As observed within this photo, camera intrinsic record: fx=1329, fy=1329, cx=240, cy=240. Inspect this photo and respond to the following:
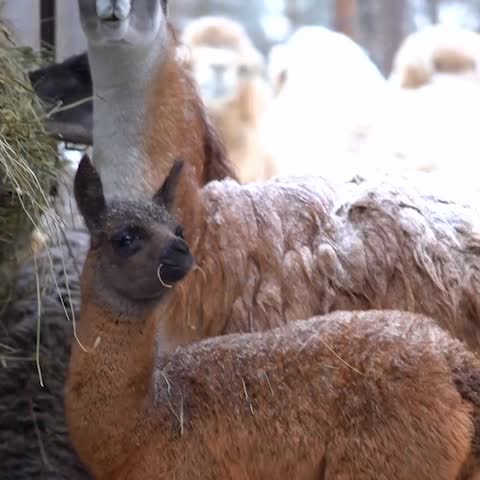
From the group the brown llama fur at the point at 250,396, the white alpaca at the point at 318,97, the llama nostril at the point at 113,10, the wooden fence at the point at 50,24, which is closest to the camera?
the brown llama fur at the point at 250,396

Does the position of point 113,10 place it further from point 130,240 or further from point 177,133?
point 130,240

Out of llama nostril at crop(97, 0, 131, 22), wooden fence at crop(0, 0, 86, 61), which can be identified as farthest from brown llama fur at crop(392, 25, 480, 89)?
llama nostril at crop(97, 0, 131, 22)

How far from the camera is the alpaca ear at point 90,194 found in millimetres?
2676

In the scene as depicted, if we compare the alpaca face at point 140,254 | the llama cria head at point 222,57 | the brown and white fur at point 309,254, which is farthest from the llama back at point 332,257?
the llama cria head at point 222,57

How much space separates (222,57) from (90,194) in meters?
3.10

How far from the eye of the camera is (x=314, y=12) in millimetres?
5441

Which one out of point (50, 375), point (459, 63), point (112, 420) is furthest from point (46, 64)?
point (459, 63)

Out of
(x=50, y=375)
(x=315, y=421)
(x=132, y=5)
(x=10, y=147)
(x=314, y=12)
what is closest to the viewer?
(x=315, y=421)

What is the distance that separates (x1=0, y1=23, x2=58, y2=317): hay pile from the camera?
3064 mm

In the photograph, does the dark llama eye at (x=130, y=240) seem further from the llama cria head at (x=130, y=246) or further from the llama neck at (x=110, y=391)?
the llama neck at (x=110, y=391)

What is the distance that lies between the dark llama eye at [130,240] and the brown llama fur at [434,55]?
9.78 ft

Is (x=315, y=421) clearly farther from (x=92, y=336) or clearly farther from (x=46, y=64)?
(x=46, y=64)

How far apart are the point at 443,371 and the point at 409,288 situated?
0.54 meters

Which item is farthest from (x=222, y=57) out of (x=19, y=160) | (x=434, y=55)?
(x=19, y=160)
